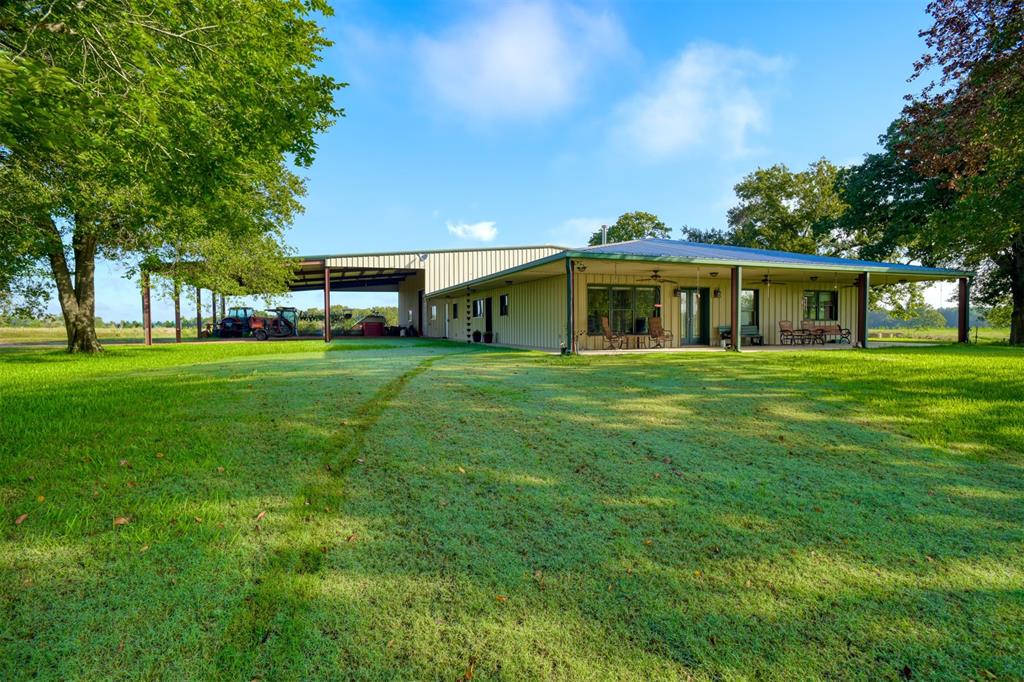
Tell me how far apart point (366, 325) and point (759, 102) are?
22540 mm

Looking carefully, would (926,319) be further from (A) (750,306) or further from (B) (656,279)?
(B) (656,279)

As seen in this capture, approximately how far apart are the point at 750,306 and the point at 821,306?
334 cm

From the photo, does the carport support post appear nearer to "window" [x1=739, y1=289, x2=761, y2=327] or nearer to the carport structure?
"window" [x1=739, y1=289, x2=761, y2=327]

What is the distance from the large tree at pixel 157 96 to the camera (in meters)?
4.73

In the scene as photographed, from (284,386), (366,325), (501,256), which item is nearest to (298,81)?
(284,386)

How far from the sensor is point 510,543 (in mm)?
2471

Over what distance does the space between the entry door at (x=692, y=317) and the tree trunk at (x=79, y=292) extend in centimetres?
1919

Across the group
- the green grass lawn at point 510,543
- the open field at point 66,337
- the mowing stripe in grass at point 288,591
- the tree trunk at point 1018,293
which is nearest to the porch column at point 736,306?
the green grass lawn at point 510,543

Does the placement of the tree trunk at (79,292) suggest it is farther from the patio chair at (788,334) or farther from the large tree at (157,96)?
the patio chair at (788,334)

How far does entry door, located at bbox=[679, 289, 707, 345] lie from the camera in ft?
53.8

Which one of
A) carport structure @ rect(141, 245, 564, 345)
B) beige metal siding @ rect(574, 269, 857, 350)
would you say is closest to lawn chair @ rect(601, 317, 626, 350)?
beige metal siding @ rect(574, 269, 857, 350)

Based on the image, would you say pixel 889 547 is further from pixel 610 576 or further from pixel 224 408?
pixel 224 408

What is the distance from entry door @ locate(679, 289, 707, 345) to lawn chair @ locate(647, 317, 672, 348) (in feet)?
4.39

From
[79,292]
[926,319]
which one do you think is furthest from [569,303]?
[926,319]
